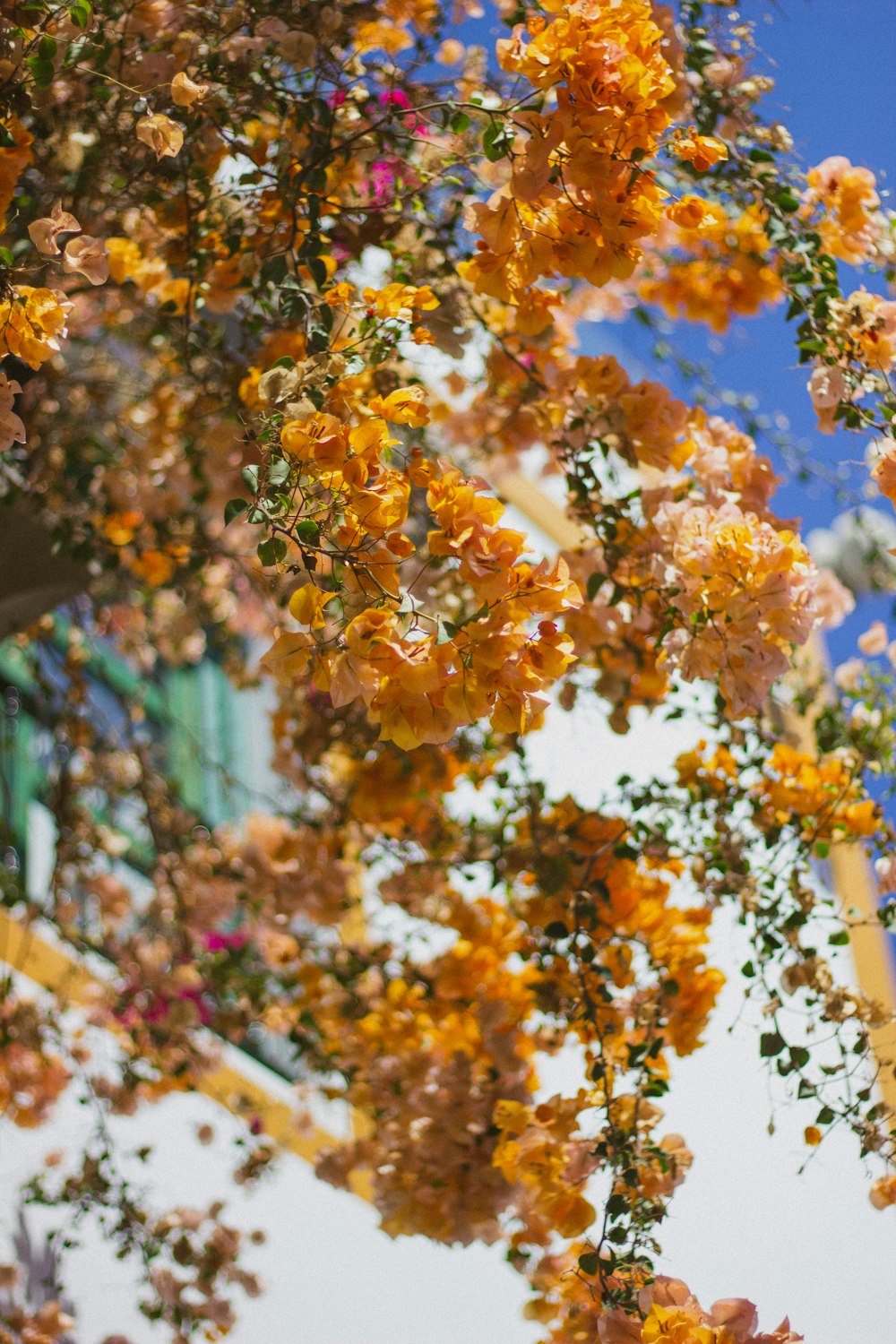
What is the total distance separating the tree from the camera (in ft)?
2.96

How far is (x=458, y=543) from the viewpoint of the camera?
85 centimetres

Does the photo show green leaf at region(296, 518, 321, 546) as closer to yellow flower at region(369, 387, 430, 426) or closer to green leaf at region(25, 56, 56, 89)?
yellow flower at region(369, 387, 430, 426)

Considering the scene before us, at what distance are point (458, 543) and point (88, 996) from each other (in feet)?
5.97

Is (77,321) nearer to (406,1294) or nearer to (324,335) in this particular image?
(324,335)

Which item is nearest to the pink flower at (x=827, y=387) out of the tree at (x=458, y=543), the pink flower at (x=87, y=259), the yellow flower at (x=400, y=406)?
the tree at (x=458, y=543)

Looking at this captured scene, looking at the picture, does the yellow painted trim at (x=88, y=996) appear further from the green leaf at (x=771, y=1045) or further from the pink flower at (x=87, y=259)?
the pink flower at (x=87, y=259)

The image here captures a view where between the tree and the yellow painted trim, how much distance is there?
12.1 inches

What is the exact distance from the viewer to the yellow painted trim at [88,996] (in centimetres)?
242

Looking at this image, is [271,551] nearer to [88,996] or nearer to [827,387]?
[827,387]

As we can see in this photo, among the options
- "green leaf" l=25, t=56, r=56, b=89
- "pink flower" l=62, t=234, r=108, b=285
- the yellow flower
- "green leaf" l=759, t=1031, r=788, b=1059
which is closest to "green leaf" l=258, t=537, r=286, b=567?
the yellow flower

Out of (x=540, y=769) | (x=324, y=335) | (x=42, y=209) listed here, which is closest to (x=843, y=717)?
(x=324, y=335)

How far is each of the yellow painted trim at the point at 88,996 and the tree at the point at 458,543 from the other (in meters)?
0.31

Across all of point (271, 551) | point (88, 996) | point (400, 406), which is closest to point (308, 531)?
point (271, 551)

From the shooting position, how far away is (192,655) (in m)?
2.77
